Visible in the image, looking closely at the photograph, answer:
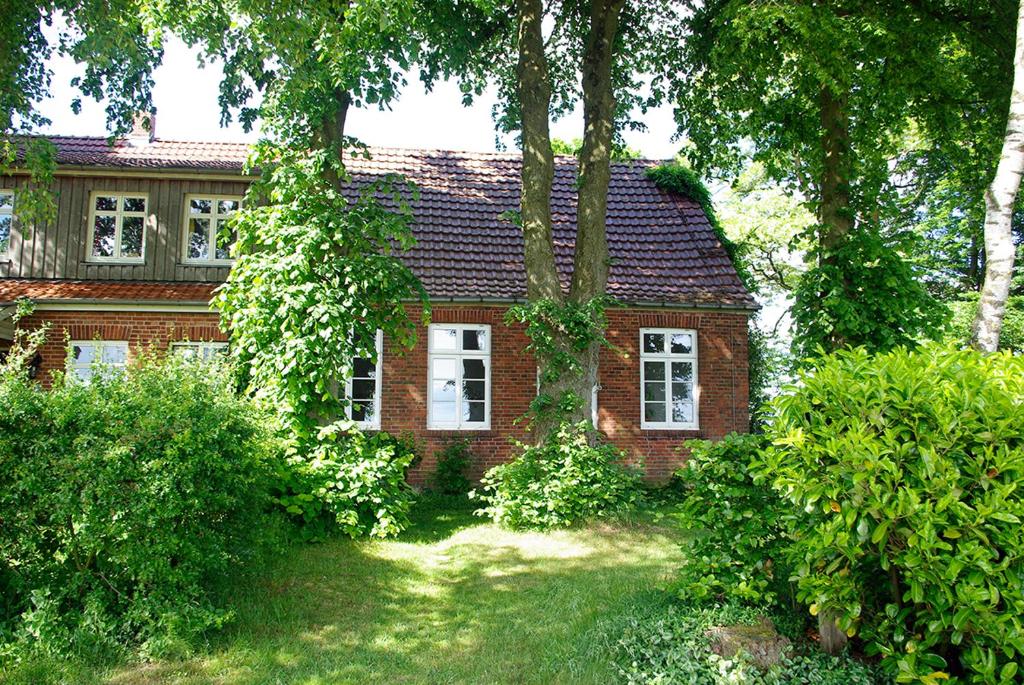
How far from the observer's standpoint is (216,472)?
18.7ft

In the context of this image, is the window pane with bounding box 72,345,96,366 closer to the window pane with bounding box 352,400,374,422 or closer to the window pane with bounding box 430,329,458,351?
the window pane with bounding box 352,400,374,422

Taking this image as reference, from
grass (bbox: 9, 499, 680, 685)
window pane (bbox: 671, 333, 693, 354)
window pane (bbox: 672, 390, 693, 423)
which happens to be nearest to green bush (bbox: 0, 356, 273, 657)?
grass (bbox: 9, 499, 680, 685)

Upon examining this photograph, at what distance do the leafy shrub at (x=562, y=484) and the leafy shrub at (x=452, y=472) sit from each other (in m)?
3.41

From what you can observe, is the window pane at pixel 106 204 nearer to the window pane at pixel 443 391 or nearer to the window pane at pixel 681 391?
the window pane at pixel 443 391

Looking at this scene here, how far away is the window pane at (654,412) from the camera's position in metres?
14.8

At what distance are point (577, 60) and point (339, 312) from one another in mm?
8218

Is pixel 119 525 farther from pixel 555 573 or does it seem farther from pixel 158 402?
pixel 555 573

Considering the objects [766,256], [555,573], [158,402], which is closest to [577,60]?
[555,573]

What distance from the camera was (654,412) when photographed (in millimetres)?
14867

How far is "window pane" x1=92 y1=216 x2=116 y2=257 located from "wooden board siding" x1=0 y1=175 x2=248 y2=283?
0.65ft

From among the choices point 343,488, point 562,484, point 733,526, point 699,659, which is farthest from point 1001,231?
point 343,488

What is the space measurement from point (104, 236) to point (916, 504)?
52.1 feet

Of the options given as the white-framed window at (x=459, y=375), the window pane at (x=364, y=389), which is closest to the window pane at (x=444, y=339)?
the white-framed window at (x=459, y=375)

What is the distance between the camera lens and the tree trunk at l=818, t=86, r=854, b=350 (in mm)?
12016
